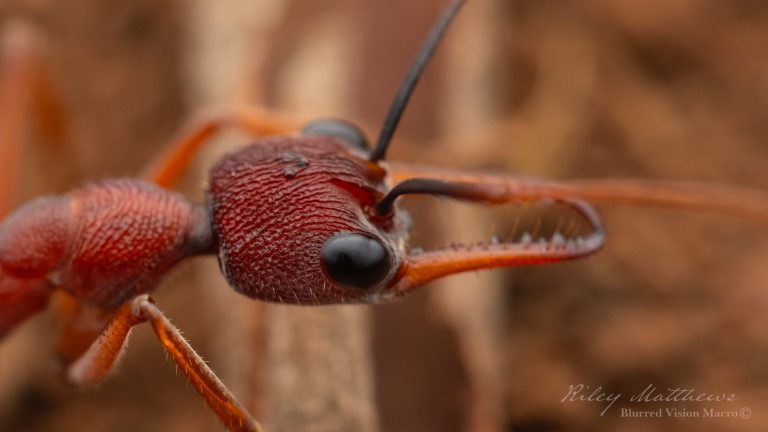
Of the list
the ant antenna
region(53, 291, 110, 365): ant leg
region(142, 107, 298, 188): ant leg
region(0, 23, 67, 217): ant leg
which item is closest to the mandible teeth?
the ant antenna

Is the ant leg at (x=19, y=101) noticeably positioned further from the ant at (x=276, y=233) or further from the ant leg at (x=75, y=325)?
the ant at (x=276, y=233)

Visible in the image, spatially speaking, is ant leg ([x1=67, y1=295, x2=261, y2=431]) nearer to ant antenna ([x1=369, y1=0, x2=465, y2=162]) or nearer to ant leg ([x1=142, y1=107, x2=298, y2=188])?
ant antenna ([x1=369, y1=0, x2=465, y2=162])

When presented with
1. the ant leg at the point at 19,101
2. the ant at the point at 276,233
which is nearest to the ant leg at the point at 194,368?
the ant at the point at 276,233

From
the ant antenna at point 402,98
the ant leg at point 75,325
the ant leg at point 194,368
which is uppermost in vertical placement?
the ant antenna at point 402,98
